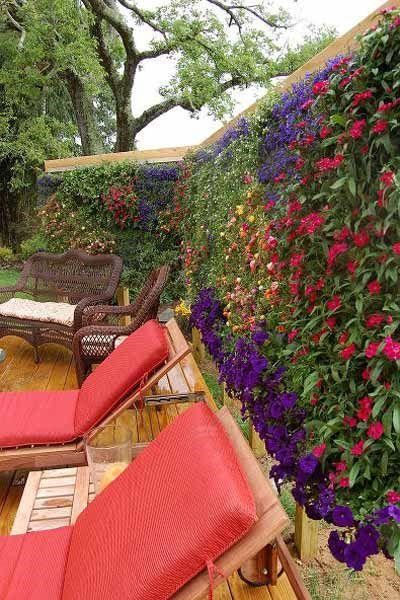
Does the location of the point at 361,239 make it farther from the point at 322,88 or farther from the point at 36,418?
the point at 36,418

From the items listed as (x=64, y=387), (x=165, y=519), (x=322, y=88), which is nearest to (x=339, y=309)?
(x=322, y=88)

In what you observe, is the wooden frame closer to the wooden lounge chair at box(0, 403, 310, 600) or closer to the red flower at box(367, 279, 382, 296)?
the red flower at box(367, 279, 382, 296)

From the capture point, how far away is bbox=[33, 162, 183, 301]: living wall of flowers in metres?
7.95

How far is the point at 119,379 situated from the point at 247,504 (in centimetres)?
168

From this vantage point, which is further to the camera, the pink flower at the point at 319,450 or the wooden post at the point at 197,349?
the wooden post at the point at 197,349

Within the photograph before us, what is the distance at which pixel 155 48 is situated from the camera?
1236 centimetres

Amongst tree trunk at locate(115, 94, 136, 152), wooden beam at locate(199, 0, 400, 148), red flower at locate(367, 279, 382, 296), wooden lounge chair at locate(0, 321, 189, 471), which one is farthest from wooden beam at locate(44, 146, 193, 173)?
red flower at locate(367, 279, 382, 296)

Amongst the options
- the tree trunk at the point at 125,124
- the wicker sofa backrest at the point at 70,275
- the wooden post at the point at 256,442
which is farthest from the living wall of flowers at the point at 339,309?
the tree trunk at the point at 125,124

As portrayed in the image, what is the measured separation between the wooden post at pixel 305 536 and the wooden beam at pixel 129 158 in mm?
6334

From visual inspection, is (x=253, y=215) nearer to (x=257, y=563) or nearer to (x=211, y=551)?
(x=257, y=563)

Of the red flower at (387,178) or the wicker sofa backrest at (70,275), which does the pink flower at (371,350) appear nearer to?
the red flower at (387,178)

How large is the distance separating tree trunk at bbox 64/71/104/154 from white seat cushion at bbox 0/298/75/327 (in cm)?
958

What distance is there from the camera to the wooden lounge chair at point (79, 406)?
2.69 meters

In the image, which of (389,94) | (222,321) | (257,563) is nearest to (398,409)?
(257,563)
